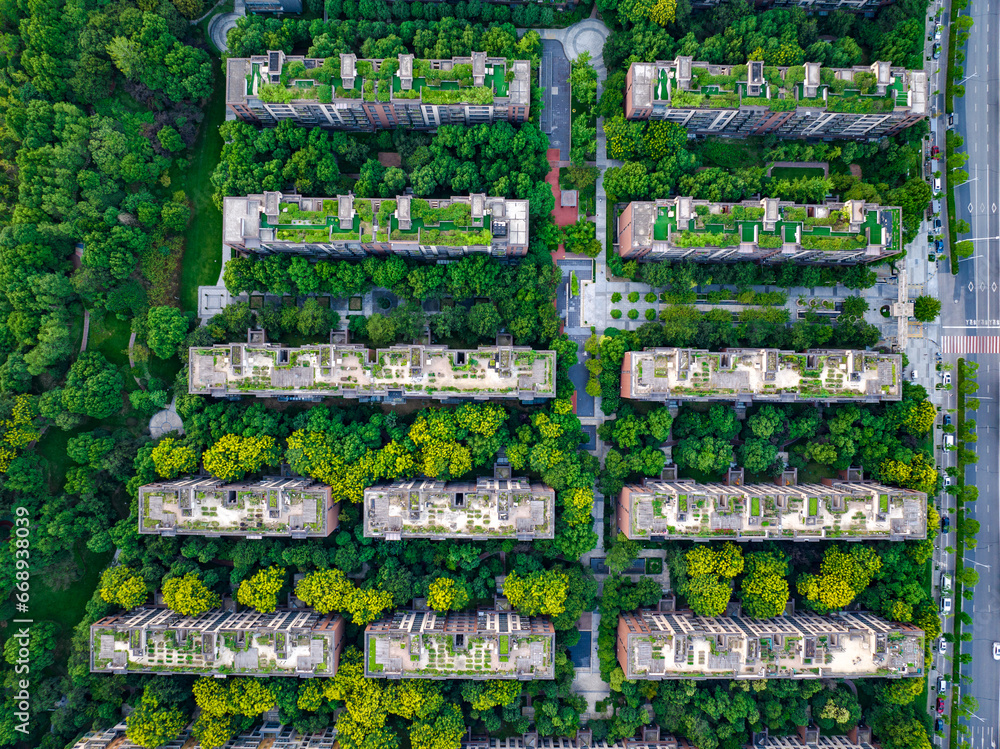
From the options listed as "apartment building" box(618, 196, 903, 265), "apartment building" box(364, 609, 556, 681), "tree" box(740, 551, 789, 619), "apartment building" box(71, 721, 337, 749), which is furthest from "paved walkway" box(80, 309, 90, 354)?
"tree" box(740, 551, 789, 619)

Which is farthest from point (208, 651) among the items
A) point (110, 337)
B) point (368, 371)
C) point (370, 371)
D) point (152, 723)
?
point (110, 337)

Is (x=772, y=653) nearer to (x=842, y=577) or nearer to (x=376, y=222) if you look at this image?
(x=842, y=577)

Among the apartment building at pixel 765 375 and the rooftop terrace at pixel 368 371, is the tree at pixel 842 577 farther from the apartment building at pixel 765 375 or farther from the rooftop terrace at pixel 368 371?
the rooftop terrace at pixel 368 371

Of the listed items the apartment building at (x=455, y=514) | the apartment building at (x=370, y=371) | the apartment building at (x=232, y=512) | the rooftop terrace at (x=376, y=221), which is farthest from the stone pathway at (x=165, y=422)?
the apartment building at (x=455, y=514)

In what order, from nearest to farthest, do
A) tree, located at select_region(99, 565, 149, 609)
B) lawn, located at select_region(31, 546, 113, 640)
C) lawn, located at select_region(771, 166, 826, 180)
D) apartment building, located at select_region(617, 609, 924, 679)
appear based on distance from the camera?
apartment building, located at select_region(617, 609, 924, 679), tree, located at select_region(99, 565, 149, 609), lawn, located at select_region(31, 546, 113, 640), lawn, located at select_region(771, 166, 826, 180)

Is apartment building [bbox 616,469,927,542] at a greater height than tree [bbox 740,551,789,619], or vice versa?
apartment building [bbox 616,469,927,542]

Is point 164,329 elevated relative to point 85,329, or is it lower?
lower

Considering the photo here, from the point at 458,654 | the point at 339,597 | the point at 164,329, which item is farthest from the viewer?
the point at 164,329

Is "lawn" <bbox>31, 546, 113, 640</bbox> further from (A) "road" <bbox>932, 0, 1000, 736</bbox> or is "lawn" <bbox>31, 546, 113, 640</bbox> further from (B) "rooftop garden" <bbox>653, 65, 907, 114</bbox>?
(A) "road" <bbox>932, 0, 1000, 736</bbox>
